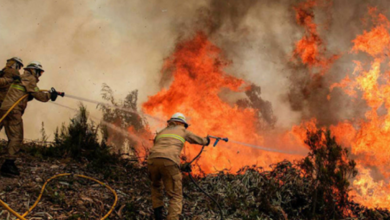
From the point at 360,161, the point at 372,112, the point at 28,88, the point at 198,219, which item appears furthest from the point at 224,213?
the point at 372,112

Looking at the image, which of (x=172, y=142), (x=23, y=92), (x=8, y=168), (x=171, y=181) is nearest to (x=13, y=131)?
(x=8, y=168)

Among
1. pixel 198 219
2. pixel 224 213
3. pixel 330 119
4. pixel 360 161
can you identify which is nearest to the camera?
pixel 198 219

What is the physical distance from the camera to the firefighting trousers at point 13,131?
5.88 metres

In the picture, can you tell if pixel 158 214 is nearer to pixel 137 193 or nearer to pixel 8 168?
pixel 137 193

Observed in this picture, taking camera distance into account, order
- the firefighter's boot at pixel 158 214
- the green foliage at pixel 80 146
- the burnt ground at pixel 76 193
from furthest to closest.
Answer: the green foliage at pixel 80 146 → the firefighter's boot at pixel 158 214 → the burnt ground at pixel 76 193

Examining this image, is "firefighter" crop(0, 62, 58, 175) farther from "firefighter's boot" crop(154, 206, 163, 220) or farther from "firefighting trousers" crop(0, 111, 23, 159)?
"firefighter's boot" crop(154, 206, 163, 220)

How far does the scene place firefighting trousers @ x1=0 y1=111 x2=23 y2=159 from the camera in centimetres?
588

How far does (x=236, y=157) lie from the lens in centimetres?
1284

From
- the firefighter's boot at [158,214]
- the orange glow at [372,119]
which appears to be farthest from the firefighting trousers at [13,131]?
the orange glow at [372,119]

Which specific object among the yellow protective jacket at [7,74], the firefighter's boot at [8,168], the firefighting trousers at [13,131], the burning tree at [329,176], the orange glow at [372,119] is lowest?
the firefighter's boot at [8,168]

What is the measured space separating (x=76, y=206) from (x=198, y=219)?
243 cm

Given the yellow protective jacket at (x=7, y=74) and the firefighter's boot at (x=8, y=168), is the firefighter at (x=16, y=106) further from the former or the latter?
the yellow protective jacket at (x=7, y=74)

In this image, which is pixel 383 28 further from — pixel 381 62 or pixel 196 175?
pixel 196 175

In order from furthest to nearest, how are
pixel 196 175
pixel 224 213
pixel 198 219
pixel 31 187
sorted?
pixel 196 175 → pixel 224 213 → pixel 198 219 → pixel 31 187
